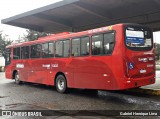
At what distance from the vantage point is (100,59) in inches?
392

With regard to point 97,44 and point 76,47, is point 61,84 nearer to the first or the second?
point 76,47

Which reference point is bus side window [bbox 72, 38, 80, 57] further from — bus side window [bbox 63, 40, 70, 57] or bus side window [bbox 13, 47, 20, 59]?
bus side window [bbox 13, 47, 20, 59]

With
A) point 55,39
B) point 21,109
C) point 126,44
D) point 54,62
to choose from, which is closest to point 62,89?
point 54,62

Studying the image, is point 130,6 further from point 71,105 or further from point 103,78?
point 71,105

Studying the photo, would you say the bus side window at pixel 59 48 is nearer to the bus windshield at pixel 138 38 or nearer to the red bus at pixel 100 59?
the red bus at pixel 100 59

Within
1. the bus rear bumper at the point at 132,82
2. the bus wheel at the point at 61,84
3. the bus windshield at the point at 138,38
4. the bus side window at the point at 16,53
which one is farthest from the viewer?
the bus side window at the point at 16,53

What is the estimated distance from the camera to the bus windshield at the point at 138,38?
9367 millimetres

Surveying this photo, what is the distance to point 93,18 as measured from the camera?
1570cm

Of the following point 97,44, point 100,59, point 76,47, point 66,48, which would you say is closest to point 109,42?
point 97,44

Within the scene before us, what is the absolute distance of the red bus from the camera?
9.20 m

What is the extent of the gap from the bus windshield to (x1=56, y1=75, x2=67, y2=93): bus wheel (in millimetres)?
4309

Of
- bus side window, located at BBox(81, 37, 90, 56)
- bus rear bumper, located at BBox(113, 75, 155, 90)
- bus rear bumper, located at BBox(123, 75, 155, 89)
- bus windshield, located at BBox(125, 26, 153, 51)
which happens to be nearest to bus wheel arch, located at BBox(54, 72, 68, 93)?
bus side window, located at BBox(81, 37, 90, 56)

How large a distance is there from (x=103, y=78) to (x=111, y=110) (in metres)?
1.83

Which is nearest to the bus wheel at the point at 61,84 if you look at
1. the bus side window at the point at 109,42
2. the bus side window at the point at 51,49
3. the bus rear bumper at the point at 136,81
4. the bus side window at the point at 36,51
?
the bus side window at the point at 51,49
